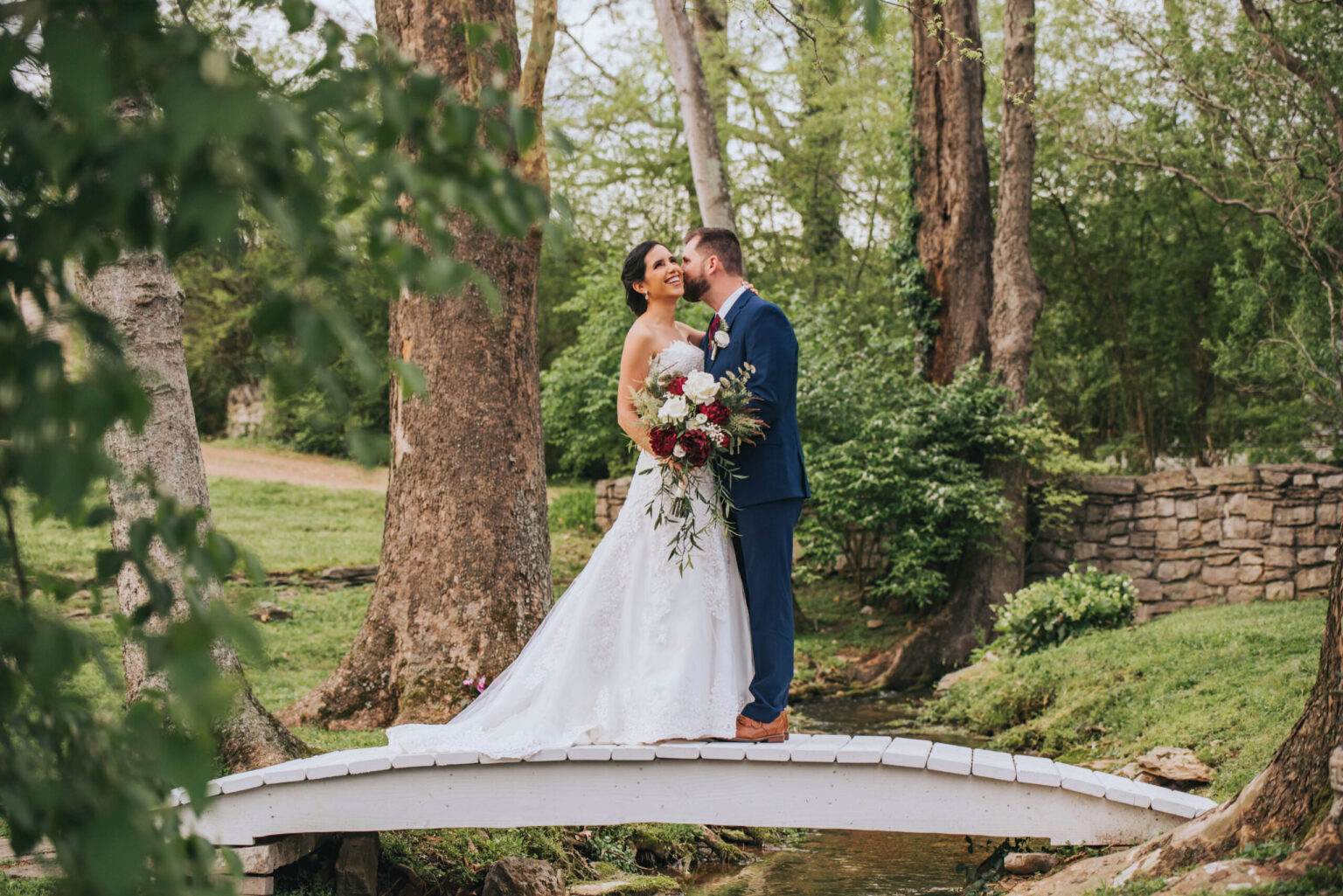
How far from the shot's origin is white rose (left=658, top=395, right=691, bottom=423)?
170 inches

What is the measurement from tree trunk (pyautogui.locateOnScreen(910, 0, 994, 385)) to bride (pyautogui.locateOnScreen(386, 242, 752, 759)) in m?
8.59

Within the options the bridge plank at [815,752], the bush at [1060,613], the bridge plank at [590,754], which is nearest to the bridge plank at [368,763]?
the bridge plank at [590,754]

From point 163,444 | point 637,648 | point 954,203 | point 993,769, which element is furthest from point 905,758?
point 954,203

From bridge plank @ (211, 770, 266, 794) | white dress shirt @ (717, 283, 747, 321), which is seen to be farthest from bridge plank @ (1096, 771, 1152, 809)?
bridge plank @ (211, 770, 266, 794)

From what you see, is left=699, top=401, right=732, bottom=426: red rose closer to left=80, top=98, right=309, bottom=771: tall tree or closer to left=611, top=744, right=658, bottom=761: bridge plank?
left=611, top=744, right=658, bottom=761: bridge plank

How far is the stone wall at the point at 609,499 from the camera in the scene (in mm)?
16328

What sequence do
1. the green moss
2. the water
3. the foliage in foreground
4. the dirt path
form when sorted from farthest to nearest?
1. the dirt path
2. the green moss
3. the water
4. the foliage in foreground

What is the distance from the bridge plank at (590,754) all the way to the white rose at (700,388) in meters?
1.42

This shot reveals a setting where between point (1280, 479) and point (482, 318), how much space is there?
9.44 metres

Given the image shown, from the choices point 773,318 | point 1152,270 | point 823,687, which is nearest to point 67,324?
point 773,318

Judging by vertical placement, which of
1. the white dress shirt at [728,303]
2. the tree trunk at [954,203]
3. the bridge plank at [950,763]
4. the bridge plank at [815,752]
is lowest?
the bridge plank at [950,763]

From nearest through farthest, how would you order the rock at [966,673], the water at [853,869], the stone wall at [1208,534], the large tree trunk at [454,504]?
the water at [853,869] → the large tree trunk at [454,504] → the rock at [966,673] → the stone wall at [1208,534]

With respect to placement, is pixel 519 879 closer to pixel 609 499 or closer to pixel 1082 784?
pixel 1082 784

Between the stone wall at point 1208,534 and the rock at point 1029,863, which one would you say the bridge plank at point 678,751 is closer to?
the rock at point 1029,863
